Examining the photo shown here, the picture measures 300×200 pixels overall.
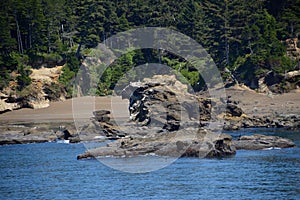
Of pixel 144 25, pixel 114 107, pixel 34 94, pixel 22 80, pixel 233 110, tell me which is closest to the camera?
pixel 233 110

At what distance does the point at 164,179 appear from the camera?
39.9m

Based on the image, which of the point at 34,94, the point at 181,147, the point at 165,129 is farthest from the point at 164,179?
the point at 34,94

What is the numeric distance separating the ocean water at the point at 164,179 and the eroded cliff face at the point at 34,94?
110 ft

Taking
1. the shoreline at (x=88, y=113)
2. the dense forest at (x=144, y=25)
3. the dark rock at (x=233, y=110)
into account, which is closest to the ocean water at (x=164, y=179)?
the shoreline at (x=88, y=113)

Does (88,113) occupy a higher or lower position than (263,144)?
higher

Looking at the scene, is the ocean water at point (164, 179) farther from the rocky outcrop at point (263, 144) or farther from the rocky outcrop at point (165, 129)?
the rocky outcrop at point (165, 129)

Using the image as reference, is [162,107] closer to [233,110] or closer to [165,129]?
[165,129]

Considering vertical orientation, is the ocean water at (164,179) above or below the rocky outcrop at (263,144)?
below

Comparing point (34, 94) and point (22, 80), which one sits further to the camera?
point (22, 80)

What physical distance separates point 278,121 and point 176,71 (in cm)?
2987

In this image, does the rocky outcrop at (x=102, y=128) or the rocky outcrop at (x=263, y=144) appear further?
the rocky outcrop at (x=102, y=128)

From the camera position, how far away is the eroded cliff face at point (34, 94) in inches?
3319

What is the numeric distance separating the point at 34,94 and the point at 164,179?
47.9 metres

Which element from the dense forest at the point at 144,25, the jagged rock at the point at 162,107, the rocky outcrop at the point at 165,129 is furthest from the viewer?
the dense forest at the point at 144,25
